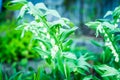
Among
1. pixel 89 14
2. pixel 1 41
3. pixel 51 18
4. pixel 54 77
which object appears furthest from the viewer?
pixel 89 14

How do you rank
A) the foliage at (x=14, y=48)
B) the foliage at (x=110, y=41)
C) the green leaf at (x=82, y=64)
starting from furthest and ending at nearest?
the foliage at (x=14, y=48), the green leaf at (x=82, y=64), the foliage at (x=110, y=41)

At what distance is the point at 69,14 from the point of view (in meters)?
6.79

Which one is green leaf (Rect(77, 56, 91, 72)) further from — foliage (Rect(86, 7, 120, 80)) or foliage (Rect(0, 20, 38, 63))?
foliage (Rect(0, 20, 38, 63))

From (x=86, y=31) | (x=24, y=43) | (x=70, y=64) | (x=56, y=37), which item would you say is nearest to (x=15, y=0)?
(x=56, y=37)

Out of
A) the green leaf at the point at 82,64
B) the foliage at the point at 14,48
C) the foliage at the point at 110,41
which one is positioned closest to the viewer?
the foliage at the point at 110,41

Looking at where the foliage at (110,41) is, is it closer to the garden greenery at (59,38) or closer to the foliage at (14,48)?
the garden greenery at (59,38)

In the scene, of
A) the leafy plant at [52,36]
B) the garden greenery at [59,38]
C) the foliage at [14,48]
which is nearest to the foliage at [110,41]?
the garden greenery at [59,38]

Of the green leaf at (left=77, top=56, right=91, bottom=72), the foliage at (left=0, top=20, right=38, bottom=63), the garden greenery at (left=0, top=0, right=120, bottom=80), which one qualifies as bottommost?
the foliage at (left=0, top=20, right=38, bottom=63)

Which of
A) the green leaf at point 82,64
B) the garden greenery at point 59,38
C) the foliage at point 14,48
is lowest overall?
the foliage at point 14,48

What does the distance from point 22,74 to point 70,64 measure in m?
0.44

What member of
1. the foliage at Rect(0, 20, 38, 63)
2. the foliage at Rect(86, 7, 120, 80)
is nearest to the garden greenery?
the foliage at Rect(86, 7, 120, 80)

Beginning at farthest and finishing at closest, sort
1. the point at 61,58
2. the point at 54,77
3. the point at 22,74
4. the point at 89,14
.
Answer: the point at 89,14 < the point at 22,74 < the point at 54,77 < the point at 61,58

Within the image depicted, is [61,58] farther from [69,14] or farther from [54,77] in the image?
[69,14]

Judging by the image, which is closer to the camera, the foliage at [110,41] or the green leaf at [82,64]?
the foliage at [110,41]
